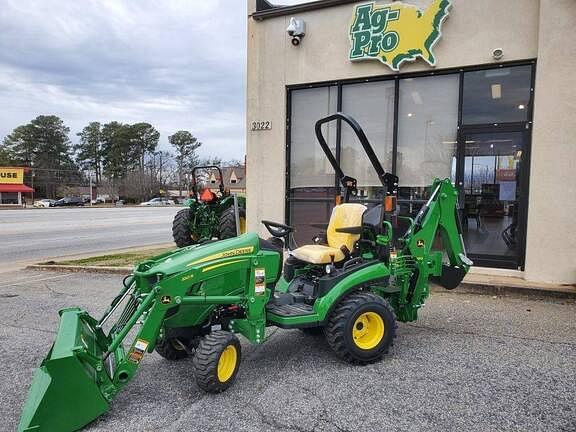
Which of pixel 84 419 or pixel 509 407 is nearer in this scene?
pixel 84 419

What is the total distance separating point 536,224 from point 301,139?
437cm

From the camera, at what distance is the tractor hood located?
343 centimetres

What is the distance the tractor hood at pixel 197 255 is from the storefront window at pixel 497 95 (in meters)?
5.25

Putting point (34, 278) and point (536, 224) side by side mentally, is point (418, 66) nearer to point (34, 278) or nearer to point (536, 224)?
point (536, 224)

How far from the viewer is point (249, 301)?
3.71 metres

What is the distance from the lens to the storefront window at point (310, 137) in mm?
8703

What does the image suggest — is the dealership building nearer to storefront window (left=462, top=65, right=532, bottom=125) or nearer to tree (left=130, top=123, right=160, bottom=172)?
storefront window (left=462, top=65, right=532, bottom=125)

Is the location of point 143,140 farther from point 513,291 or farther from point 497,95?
point 513,291

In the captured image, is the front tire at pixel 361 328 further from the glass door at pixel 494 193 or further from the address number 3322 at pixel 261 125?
the address number 3322 at pixel 261 125

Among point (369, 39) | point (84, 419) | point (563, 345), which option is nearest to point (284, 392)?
point (84, 419)

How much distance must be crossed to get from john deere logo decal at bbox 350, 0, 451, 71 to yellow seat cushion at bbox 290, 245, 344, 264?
4672mm

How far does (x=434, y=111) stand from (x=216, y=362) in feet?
20.1

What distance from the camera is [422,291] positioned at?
15.4 feet

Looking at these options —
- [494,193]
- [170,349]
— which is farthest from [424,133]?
[170,349]
